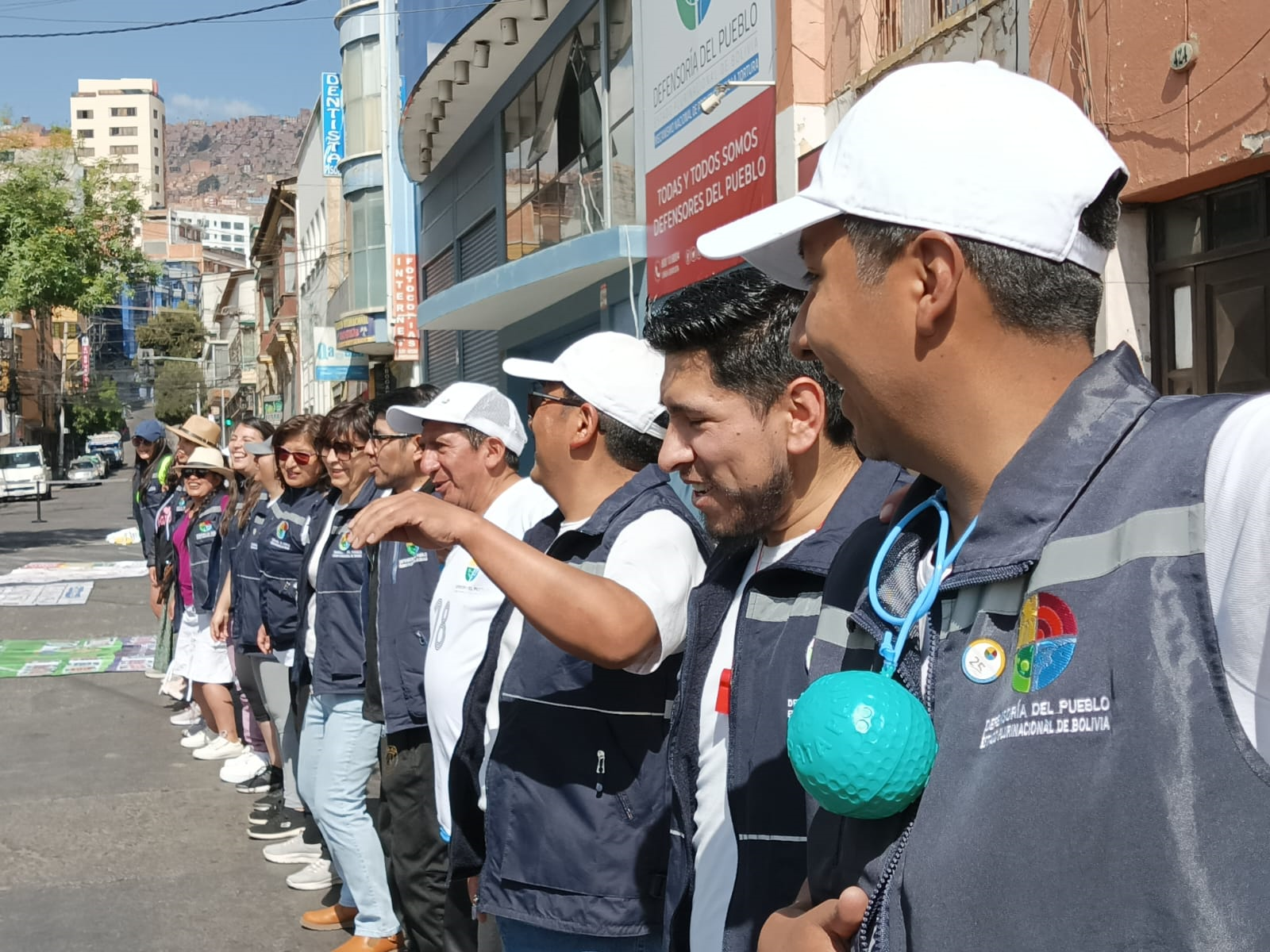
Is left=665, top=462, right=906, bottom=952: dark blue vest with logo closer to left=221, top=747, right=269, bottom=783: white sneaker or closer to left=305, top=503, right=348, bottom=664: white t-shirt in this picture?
left=305, top=503, right=348, bottom=664: white t-shirt

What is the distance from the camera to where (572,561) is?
10.1 ft

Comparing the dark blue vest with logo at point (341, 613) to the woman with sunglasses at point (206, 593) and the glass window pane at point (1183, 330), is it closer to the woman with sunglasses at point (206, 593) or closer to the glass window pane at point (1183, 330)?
the woman with sunglasses at point (206, 593)

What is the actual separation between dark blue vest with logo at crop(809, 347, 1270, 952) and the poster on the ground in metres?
12.4

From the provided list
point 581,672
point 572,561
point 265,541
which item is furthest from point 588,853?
point 265,541

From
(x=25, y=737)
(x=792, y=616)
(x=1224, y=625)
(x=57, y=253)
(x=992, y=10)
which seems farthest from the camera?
(x=57, y=253)

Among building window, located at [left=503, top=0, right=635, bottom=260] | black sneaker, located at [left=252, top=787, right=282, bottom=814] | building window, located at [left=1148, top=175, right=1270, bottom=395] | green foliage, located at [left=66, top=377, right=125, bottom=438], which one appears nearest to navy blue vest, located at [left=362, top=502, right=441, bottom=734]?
black sneaker, located at [left=252, top=787, right=282, bottom=814]

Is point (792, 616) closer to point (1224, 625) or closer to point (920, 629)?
point (920, 629)

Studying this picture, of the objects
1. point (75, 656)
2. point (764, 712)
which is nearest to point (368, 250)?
point (75, 656)

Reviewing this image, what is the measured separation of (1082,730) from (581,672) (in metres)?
1.93

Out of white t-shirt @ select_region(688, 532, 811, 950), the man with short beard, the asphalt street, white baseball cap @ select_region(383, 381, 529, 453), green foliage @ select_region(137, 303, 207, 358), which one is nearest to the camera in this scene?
the man with short beard

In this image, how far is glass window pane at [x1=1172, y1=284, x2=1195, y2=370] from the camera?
19.2 feet

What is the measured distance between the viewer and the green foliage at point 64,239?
25.6 m

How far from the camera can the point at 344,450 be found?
20.7ft

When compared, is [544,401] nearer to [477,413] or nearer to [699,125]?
[477,413]
